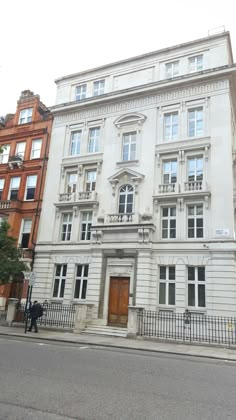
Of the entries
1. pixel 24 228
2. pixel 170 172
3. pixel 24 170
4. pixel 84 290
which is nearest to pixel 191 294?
pixel 84 290

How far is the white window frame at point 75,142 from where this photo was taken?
26.6 metres

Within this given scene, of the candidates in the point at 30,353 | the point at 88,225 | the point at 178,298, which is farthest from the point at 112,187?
the point at 30,353

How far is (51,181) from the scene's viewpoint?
26234 mm

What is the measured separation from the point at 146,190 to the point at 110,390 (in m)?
16.9

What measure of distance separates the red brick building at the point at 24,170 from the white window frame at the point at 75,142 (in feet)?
7.56

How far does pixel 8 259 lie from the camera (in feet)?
67.8

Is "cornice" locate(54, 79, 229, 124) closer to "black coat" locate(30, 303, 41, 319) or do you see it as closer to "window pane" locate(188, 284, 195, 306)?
"window pane" locate(188, 284, 195, 306)

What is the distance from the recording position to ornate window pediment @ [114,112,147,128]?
2439 centimetres

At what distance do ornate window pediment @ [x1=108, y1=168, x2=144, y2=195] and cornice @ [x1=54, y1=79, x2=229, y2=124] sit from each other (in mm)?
5541

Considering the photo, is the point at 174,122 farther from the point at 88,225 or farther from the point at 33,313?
the point at 33,313

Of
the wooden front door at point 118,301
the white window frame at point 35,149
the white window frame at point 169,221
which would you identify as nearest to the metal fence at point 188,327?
the wooden front door at point 118,301

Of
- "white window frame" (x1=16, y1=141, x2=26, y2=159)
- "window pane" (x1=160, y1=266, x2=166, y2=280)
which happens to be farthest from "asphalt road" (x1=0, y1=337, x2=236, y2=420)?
"white window frame" (x1=16, y1=141, x2=26, y2=159)

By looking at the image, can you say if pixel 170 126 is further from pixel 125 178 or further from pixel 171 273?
pixel 171 273

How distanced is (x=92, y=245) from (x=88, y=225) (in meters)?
2.22
